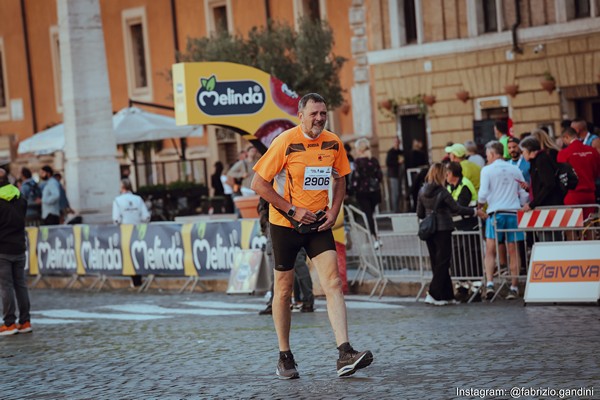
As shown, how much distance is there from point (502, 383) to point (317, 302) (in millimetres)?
9062

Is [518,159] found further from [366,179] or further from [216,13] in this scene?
[216,13]

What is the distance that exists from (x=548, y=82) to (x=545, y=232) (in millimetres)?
15085

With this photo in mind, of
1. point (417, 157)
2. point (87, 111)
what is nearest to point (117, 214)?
point (87, 111)

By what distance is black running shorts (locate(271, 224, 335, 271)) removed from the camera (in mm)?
10977

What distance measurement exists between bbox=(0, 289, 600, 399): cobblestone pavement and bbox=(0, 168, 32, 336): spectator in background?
296 mm

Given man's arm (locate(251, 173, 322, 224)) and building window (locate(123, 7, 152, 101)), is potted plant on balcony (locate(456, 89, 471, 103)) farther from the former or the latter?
man's arm (locate(251, 173, 322, 224))

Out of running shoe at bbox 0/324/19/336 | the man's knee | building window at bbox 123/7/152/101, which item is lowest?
running shoe at bbox 0/324/19/336

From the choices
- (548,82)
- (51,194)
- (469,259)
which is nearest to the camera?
Answer: (469,259)

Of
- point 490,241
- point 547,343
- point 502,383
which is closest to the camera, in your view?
point 502,383

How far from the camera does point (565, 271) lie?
53.2 ft

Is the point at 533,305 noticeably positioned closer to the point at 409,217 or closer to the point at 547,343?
the point at 409,217

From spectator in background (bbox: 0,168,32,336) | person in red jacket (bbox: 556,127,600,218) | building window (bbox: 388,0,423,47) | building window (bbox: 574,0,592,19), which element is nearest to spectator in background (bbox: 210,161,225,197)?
building window (bbox: 388,0,423,47)

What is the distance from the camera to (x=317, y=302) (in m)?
18.8

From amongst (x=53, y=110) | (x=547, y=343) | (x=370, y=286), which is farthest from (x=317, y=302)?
(x=53, y=110)
